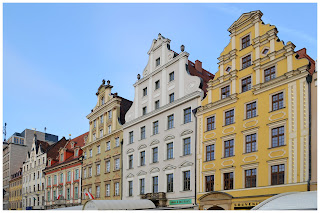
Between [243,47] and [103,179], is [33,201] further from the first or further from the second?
[243,47]

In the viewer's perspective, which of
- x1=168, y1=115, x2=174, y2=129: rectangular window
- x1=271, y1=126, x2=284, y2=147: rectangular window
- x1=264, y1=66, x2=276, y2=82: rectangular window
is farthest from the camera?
x1=168, y1=115, x2=174, y2=129: rectangular window

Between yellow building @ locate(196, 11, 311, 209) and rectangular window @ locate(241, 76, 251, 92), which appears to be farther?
rectangular window @ locate(241, 76, 251, 92)

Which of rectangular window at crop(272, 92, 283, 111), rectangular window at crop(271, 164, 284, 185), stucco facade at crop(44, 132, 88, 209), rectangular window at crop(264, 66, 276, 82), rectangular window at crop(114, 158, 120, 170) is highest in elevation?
rectangular window at crop(264, 66, 276, 82)

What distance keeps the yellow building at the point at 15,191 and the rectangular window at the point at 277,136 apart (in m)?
44.3

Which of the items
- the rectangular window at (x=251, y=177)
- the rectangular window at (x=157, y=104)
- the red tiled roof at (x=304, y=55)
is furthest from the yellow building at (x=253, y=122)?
the rectangular window at (x=157, y=104)

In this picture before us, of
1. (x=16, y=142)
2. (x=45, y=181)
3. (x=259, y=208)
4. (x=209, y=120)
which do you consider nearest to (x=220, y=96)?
(x=209, y=120)

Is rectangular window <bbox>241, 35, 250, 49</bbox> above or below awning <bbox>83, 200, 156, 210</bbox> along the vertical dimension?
above

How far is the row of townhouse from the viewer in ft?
73.0

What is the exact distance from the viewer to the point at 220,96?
88.8 feet

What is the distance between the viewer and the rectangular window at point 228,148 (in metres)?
25.4

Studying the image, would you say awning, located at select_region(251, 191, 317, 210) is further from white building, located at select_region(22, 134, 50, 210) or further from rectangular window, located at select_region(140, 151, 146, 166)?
white building, located at select_region(22, 134, 50, 210)

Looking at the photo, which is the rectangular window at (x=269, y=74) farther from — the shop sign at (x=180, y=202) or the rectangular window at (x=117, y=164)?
the rectangular window at (x=117, y=164)

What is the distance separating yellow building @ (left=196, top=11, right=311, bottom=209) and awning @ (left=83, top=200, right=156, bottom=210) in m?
4.67

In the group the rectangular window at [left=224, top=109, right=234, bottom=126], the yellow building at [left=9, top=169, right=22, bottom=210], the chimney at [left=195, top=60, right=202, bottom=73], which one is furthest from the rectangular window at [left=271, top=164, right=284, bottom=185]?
the yellow building at [left=9, top=169, right=22, bottom=210]
